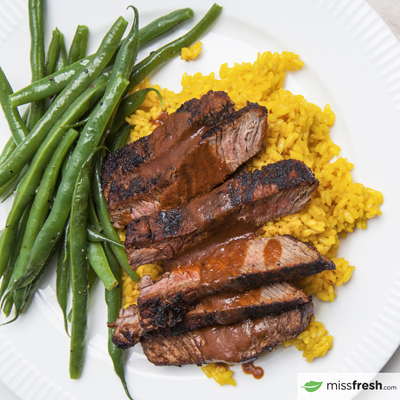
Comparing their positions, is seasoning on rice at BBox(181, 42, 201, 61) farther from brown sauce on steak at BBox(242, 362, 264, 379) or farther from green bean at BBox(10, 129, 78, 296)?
brown sauce on steak at BBox(242, 362, 264, 379)

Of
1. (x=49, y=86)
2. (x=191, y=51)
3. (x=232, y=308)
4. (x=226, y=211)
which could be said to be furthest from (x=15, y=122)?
(x=232, y=308)

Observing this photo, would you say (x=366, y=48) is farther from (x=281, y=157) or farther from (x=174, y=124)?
(x=174, y=124)

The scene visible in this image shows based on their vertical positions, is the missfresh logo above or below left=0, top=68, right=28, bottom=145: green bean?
below

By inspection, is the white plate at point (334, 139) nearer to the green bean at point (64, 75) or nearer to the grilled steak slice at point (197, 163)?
the green bean at point (64, 75)

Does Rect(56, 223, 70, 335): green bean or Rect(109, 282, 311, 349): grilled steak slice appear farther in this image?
Rect(56, 223, 70, 335): green bean

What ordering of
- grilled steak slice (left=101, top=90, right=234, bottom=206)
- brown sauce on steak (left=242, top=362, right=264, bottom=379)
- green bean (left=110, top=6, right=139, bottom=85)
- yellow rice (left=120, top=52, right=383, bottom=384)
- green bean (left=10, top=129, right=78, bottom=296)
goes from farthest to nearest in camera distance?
brown sauce on steak (left=242, top=362, right=264, bottom=379) < green bean (left=110, top=6, right=139, bottom=85) < green bean (left=10, top=129, right=78, bottom=296) < yellow rice (left=120, top=52, right=383, bottom=384) < grilled steak slice (left=101, top=90, right=234, bottom=206)

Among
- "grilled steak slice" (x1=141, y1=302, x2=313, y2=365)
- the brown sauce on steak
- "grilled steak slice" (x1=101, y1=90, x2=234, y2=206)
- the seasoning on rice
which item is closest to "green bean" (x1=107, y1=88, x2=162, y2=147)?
"grilled steak slice" (x1=101, y1=90, x2=234, y2=206)
